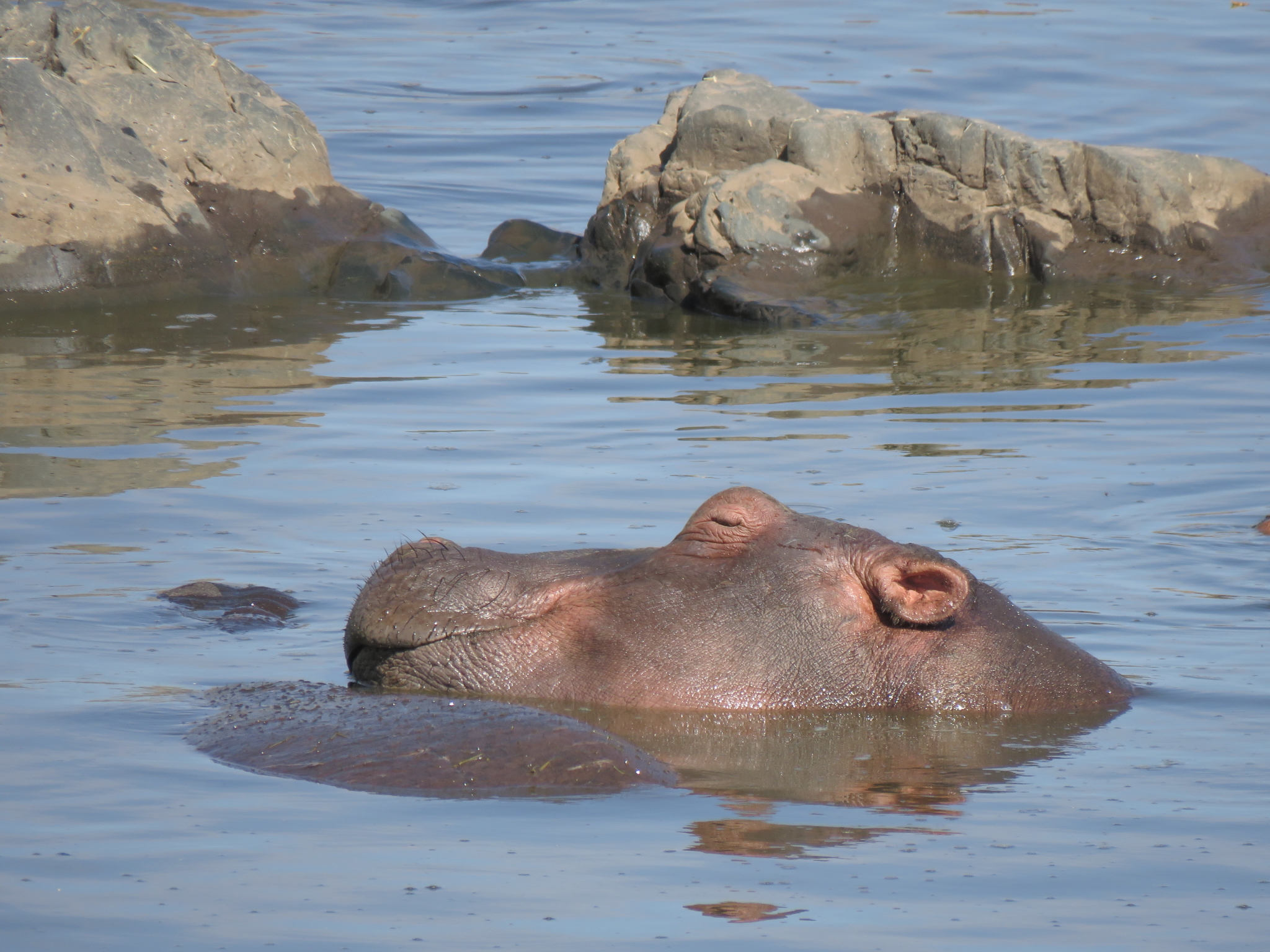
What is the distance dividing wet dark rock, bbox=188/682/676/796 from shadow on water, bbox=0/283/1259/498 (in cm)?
361

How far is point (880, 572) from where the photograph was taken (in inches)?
212

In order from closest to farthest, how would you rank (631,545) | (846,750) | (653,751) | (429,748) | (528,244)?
(429,748) < (653,751) < (846,750) < (631,545) < (528,244)

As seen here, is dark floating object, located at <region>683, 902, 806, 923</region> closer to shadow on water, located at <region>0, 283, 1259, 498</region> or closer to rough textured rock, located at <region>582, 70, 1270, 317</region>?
shadow on water, located at <region>0, 283, 1259, 498</region>

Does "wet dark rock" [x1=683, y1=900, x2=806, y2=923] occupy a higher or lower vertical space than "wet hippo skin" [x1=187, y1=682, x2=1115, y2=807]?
higher

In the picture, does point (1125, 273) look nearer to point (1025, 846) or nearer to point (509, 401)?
point (509, 401)

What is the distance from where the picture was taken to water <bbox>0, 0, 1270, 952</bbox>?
3932mm

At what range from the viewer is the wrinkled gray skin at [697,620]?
5363mm

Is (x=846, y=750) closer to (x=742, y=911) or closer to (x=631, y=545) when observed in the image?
(x=742, y=911)

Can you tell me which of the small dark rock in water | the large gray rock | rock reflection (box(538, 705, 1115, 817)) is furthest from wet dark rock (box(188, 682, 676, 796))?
the large gray rock

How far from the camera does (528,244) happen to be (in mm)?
16656

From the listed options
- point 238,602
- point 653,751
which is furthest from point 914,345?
point 653,751

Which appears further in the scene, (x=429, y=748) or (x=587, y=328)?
(x=587, y=328)

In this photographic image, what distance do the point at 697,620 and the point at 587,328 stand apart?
8590mm

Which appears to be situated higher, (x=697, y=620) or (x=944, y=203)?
(x=944, y=203)
